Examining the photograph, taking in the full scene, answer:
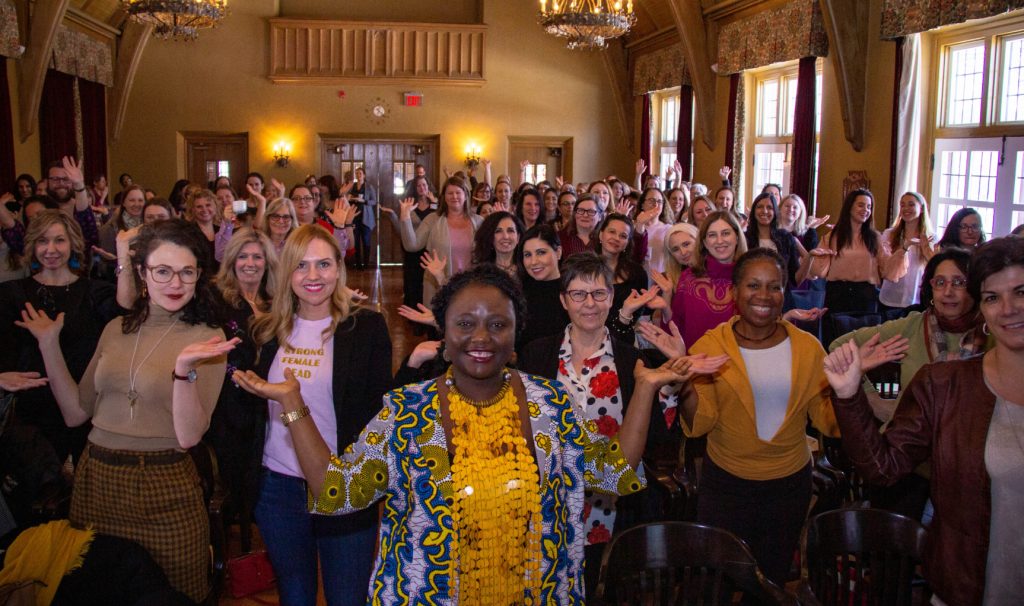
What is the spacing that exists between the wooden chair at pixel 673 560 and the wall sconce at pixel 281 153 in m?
14.5

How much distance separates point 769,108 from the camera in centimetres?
1166

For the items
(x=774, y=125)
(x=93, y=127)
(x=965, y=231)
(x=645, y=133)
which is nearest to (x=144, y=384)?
(x=965, y=231)

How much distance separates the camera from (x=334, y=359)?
109 inches

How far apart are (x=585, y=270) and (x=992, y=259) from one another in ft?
4.42

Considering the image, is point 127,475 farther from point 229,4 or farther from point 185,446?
point 229,4

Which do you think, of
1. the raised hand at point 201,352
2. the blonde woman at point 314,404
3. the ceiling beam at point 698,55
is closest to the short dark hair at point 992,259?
the blonde woman at point 314,404

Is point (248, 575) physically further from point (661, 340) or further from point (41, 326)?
point (661, 340)

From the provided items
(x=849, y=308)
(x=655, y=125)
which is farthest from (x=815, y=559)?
(x=655, y=125)

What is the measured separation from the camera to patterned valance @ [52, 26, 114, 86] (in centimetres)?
1212

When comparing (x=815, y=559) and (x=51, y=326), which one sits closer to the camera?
(x=815, y=559)

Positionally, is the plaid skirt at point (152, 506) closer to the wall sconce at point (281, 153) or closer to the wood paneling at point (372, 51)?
the wall sconce at point (281, 153)

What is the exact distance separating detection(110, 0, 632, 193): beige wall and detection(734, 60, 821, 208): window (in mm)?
4896

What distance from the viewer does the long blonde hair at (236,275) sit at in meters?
4.11

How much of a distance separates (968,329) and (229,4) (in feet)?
48.3
